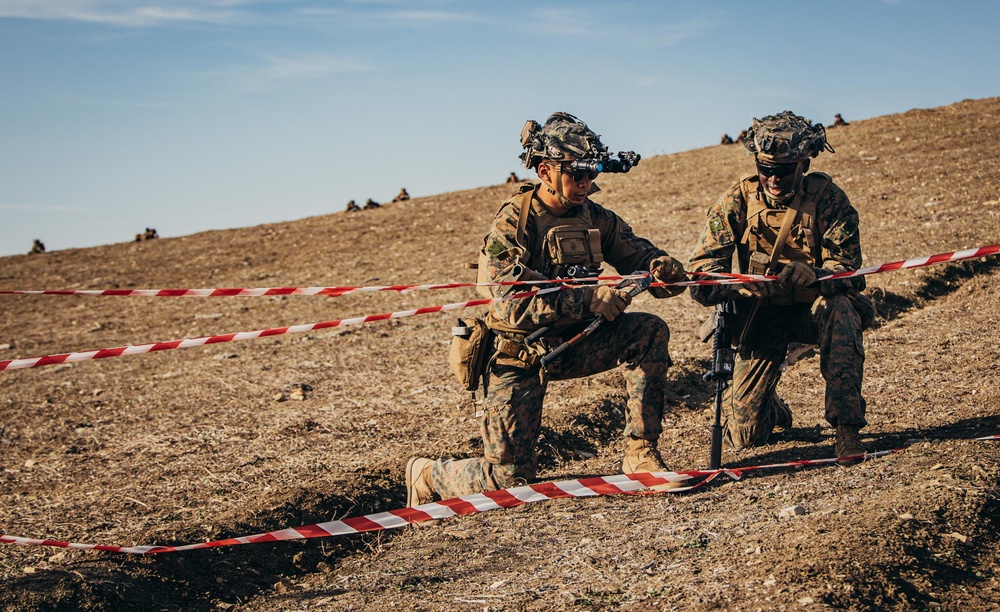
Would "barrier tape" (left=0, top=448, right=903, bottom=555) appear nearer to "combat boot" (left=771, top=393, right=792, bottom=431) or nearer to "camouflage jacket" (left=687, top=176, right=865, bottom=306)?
"combat boot" (left=771, top=393, right=792, bottom=431)

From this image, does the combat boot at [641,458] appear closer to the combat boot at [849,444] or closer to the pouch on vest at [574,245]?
the combat boot at [849,444]

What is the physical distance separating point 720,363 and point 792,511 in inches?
50.8

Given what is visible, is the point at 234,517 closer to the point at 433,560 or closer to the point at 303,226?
the point at 433,560

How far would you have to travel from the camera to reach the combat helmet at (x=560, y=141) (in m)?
5.90

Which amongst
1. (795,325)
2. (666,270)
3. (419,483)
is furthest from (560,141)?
(419,483)

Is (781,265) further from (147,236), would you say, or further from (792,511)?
(147,236)

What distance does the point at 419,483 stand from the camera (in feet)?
20.6

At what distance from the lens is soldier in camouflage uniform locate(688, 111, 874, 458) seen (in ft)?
19.9

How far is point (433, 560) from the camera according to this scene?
5055 mm

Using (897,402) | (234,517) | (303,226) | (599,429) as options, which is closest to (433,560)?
(234,517)

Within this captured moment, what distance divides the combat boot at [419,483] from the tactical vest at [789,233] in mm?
2503

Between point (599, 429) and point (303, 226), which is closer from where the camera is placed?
point (599, 429)

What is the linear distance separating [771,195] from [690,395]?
2262mm

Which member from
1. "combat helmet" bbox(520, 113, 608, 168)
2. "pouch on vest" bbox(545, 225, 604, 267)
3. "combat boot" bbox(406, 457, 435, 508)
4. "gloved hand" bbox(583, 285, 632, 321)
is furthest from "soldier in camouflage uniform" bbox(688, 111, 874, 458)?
"combat boot" bbox(406, 457, 435, 508)
